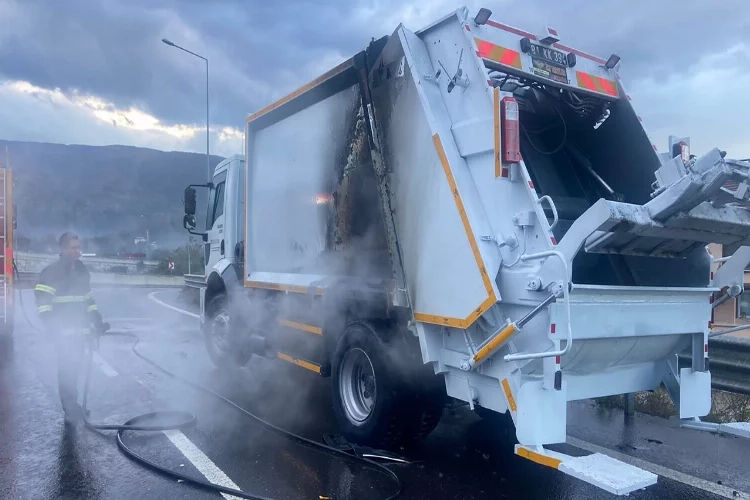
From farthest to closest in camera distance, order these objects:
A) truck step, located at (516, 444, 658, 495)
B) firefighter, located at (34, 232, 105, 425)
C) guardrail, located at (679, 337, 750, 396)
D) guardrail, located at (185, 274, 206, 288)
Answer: guardrail, located at (185, 274, 206, 288) < firefighter, located at (34, 232, 105, 425) < guardrail, located at (679, 337, 750, 396) < truck step, located at (516, 444, 658, 495)

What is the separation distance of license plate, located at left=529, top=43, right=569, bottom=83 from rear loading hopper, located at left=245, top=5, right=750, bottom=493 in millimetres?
16

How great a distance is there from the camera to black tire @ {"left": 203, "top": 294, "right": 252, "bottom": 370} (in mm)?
7215

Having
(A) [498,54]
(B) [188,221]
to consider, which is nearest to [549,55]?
(A) [498,54]

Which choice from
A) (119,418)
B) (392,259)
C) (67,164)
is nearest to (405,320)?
(392,259)

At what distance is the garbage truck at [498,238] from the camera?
3408 mm

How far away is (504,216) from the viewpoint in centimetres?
363

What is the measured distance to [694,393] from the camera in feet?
13.7

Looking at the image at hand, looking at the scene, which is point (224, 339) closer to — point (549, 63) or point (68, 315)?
point (68, 315)

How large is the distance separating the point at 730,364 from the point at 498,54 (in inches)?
130

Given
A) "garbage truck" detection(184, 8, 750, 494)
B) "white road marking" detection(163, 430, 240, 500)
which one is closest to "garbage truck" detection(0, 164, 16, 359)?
"white road marking" detection(163, 430, 240, 500)

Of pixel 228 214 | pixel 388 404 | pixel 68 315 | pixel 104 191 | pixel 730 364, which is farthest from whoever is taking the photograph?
pixel 104 191

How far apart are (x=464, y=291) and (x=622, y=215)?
106cm

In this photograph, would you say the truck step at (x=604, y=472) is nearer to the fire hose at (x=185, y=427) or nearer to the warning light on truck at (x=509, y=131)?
the fire hose at (x=185, y=427)

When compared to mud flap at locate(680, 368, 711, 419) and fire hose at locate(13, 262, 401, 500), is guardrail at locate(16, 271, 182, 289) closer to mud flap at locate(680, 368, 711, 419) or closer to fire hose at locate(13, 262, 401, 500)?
fire hose at locate(13, 262, 401, 500)
